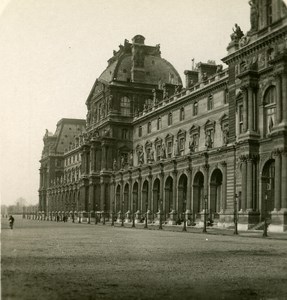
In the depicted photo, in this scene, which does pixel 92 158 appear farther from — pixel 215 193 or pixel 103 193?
pixel 215 193

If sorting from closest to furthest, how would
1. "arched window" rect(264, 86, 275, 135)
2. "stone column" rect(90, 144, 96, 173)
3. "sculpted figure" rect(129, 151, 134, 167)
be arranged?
"arched window" rect(264, 86, 275, 135), "sculpted figure" rect(129, 151, 134, 167), "stone column" rect(90, 144, 96, 173)

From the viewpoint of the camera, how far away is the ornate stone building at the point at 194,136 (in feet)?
154

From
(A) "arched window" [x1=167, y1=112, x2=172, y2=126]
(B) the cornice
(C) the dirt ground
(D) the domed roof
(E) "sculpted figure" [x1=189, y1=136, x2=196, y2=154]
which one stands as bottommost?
(C) the dirt ground

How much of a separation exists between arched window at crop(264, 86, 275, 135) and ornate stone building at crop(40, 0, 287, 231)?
3.4 inches

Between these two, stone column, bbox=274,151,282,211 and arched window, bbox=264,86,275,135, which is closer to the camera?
stone column, bbox=274,151,282,211

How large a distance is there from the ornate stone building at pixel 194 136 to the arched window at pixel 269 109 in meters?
0.09

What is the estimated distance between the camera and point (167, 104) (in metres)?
77.5

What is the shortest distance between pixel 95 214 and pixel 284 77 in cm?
5645

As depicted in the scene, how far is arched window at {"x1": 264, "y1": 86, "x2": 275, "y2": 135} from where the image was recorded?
4674 centimetres

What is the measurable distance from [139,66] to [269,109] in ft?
180

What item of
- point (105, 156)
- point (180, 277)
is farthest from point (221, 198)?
point (180, 277)

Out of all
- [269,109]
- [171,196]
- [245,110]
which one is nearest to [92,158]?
[171,196]

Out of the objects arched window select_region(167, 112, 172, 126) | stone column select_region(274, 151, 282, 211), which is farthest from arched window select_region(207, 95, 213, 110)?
stone column select_region(274, 151, 282, 211)

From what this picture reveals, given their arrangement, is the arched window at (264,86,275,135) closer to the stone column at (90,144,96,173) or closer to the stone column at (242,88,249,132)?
the stone column at (242,88,249,132)
